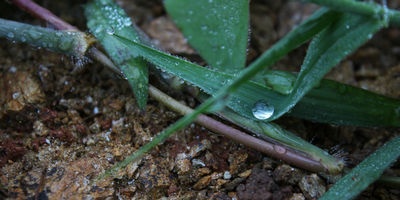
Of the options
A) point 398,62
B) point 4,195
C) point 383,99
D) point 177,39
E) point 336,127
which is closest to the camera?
point 4,195

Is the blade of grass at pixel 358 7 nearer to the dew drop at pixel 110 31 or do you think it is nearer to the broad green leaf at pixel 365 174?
the broad green leaf at pixel 365 174

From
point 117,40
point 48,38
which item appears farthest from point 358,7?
point 48,38

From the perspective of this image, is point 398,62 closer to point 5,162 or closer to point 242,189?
point 242,189

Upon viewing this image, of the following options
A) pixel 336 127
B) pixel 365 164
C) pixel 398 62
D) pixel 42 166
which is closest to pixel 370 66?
pixel 398 62

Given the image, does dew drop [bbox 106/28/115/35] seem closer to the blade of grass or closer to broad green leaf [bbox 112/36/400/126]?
broad green leaf [bbox 112/36/400/126]

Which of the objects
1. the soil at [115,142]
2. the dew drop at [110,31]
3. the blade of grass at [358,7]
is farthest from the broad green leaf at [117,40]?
the blade of grass at [358,7]

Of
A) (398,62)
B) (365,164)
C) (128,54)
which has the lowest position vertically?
(398,62)

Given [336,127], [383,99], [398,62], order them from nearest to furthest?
[383,99]
[336,127]
[398,62]
